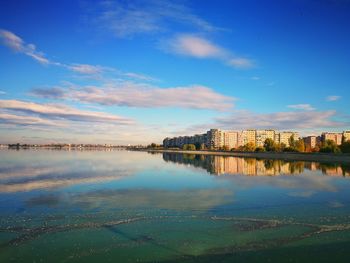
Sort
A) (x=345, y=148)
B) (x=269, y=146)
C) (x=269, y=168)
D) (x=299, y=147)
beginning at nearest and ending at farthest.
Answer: (x=269, y=168), (x=345, y=148), (x=299, y=147), (x=269, y=146)

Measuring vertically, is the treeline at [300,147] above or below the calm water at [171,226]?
above

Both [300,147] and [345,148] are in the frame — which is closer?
[345,148]

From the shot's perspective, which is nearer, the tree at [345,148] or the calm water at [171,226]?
the calm water at [171,226]

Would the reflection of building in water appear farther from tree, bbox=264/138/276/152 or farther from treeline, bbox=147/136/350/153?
tree, bbox=264/138/276/152

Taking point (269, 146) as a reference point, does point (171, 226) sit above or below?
below

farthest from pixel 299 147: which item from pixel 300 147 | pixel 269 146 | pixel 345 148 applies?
pixel 345 148

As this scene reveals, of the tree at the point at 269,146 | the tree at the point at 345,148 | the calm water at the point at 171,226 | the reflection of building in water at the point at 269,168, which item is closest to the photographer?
the calm water at the point at 171,226

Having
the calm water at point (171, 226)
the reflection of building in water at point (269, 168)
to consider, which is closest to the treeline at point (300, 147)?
the reflection of building in water at point (269, 168)

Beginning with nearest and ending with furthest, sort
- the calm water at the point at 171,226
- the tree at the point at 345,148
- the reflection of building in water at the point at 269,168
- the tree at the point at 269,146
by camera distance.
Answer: the calm water at the point at 171,226, the reflection of building in water at the point at 269,168, the tree at the point at 345,148, the tree at the point at 269,146

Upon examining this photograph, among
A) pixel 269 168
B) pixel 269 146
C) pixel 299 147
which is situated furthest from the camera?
pixel 269 146

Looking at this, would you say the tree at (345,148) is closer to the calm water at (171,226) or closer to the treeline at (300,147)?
the treeline at (300,147)

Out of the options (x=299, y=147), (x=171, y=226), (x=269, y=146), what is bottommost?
(x=171, y=226)

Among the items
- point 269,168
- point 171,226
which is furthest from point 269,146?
point 171,226

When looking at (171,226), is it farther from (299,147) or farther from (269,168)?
(299,147)
